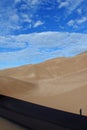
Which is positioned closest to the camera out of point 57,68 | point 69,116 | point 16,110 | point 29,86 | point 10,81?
point 69,116

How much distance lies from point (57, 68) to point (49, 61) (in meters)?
1.89

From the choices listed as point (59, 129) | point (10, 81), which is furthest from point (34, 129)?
point (10, 81)

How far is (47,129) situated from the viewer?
8.27ft

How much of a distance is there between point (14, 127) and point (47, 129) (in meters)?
0.62

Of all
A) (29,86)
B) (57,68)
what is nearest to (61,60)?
(57,68)

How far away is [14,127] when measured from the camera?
9.83 ft

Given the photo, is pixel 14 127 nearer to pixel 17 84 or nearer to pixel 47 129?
pixel 47 129

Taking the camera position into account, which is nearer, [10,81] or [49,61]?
[10,81]

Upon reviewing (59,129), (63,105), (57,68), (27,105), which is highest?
(57,68)

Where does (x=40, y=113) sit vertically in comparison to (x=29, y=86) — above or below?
below

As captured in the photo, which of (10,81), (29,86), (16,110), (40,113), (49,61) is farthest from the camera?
(49,61)

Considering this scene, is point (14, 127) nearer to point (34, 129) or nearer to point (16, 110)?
point (16, 110)

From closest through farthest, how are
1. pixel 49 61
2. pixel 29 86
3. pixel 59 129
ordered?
pixel 59 129 → pixel 29 86 → pixel 49 61

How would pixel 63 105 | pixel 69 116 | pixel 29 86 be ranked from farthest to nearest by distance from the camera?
pixel 29 86 < pixel 63 105 < pixel 69 116
